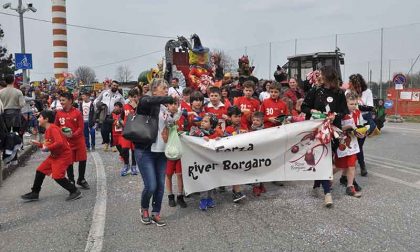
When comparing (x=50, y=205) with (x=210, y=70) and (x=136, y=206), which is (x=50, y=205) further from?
(x=210, y=70)

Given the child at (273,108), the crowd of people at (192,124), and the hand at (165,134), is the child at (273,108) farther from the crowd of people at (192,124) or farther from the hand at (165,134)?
the hand at (165,134)

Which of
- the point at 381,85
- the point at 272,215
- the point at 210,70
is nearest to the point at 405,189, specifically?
the point at 272,215

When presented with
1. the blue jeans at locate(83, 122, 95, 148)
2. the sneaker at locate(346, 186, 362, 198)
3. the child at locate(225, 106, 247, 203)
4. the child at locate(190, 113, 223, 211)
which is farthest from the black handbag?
the blue jeans at locate(83, 122, 95, 148)

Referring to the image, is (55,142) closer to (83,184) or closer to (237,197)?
(83,184)

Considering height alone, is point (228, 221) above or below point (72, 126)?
below

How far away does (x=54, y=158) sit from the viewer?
6082 mm

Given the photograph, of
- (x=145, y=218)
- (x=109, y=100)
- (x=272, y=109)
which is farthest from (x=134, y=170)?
(x=109, y=100)

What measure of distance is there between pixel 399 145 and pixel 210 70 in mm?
6519

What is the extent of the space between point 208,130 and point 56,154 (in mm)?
2243

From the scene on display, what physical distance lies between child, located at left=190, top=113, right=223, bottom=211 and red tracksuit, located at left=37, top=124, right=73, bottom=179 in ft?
6.33

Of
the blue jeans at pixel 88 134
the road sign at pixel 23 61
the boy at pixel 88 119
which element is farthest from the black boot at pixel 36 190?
the road sign at pixel 23 61

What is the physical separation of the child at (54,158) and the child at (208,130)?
76.3 inches

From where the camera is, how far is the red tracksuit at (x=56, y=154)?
19.5 feet

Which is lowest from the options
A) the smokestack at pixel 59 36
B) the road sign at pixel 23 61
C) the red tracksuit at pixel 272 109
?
the red tracksuit at pixel 272 109
